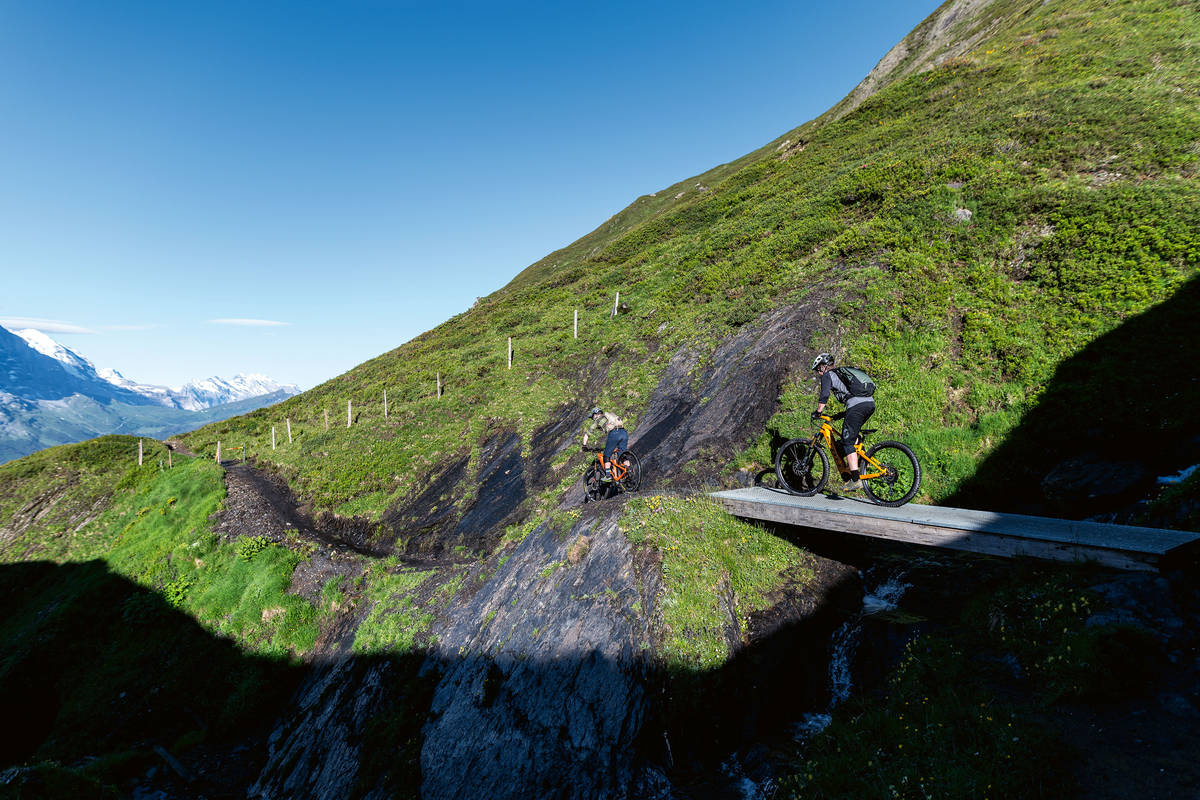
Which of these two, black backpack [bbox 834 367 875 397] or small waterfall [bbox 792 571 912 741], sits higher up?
black backpack [bbox 834 367 875 397]

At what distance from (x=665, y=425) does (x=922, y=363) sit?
26.6ft

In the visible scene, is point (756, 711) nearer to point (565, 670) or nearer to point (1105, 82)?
point (565, 670)

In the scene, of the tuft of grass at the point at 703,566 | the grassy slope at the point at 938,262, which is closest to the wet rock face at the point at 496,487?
the grassy slope at the point at 938,262

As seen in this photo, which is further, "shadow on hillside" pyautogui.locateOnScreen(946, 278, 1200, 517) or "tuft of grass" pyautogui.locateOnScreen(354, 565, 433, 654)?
"tuft of grass" pyautogui.locateOnScreen(354, 565, 433, 654)

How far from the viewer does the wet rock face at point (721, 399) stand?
45.3ft

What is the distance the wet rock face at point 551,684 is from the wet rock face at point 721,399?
469 cm

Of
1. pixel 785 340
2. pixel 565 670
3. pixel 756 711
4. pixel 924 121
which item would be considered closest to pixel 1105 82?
pixel 924 121

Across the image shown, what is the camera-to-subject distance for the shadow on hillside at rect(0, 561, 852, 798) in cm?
720

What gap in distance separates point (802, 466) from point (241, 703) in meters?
18.3

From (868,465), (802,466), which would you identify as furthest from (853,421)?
(802,466)

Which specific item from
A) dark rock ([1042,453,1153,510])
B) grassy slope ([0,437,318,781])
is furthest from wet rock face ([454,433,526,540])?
dark rock ([1042,453,1153,510])

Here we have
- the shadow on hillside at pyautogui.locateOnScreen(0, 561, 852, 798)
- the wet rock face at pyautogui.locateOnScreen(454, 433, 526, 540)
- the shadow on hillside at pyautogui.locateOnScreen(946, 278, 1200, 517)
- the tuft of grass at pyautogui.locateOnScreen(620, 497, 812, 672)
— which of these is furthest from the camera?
the wet rock face at pyautogui.locateOnScreen(454, 433, 526, 540)

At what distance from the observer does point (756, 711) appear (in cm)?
752

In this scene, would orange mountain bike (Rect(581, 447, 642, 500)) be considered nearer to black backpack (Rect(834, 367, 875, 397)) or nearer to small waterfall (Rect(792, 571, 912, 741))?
black backpack (Rect(834, 367, 875, 397))
